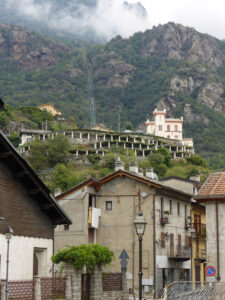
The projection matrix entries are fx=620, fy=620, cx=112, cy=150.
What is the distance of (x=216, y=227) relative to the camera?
1378 inches

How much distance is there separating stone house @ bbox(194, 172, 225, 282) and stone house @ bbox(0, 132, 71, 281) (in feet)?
31.3

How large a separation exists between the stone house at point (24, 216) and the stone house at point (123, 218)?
20.3m

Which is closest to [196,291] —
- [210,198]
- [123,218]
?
[210,198]

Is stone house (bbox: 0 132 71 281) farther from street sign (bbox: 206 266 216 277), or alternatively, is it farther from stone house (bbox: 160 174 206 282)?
stone house (bbox: 160 174 206 282)

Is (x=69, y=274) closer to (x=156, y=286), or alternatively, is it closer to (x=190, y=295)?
(x=190, y=295)

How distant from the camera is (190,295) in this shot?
104 ft

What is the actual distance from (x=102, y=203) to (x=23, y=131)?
117 meters

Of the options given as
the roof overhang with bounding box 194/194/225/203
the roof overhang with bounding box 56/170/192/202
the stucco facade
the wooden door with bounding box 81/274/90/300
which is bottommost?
the wooden door with bounding box 81/274/90/300

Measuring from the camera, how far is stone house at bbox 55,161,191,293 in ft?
161

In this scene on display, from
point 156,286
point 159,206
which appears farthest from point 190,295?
point 159,206

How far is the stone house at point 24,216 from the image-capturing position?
25672 millimetres

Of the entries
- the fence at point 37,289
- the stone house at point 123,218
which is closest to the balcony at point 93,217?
the stone house at point 123,218

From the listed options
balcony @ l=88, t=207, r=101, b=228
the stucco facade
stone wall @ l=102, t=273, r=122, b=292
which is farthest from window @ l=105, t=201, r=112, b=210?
the stucco facade

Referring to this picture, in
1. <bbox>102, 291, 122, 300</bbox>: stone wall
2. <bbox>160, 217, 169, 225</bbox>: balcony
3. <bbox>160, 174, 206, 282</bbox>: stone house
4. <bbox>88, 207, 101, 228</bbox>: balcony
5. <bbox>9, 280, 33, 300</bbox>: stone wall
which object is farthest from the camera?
<bbox>160, 174, 206, 282</bbox>: stone house
